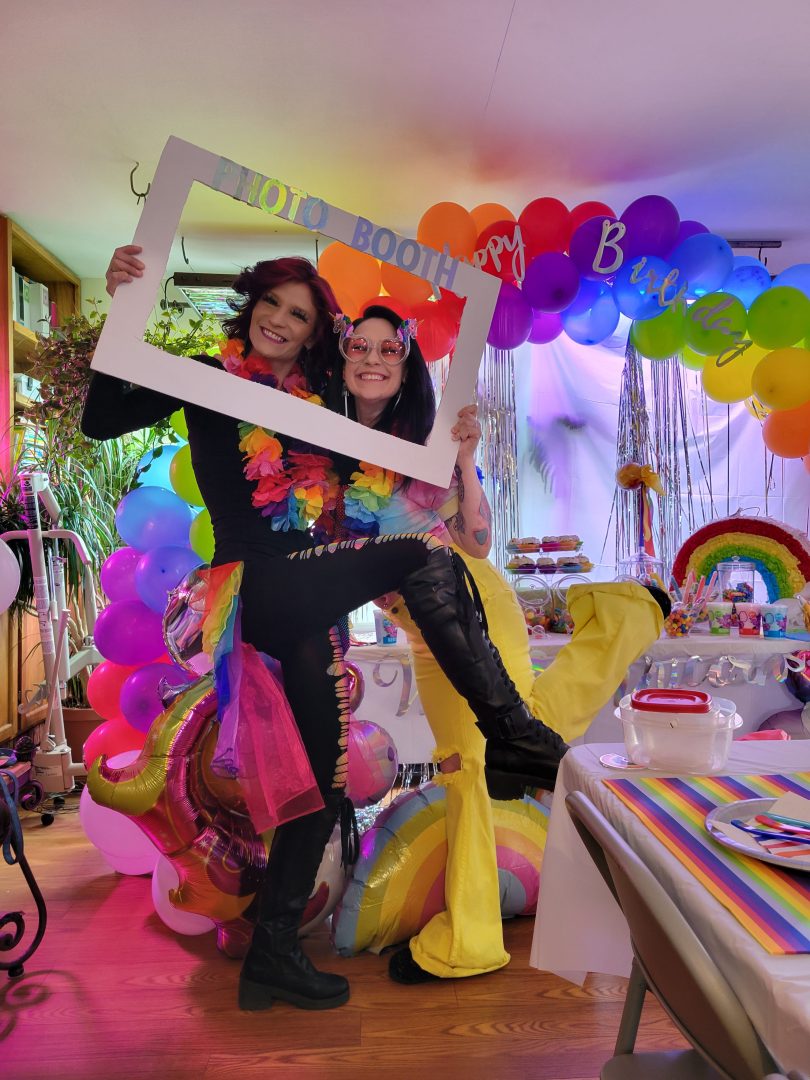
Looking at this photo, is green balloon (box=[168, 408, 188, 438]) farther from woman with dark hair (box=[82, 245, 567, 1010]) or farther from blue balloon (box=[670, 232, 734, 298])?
blue balloon (box=[670, 232, 734, 298])

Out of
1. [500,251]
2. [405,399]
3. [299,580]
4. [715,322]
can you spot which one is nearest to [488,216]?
[500,251]

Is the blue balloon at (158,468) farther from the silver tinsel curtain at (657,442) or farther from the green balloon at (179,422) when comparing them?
the silver tinsel curtain at (657,442)

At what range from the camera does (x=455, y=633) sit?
6.20 ft

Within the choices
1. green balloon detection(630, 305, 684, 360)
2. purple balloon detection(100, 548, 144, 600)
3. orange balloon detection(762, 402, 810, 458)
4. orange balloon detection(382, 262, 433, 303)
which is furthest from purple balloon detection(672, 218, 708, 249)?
purple balloon detection(100, 548, 144, 600)

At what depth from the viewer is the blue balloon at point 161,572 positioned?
2609 millimetres

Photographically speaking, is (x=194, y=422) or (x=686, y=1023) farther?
(x=194, y=422)

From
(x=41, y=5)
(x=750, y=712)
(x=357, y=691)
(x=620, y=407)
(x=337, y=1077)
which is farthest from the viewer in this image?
(x=620, y=407)

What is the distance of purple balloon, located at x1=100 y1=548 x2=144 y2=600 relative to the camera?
2782 mm

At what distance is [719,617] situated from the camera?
10.1 ft

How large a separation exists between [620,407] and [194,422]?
9.09ft

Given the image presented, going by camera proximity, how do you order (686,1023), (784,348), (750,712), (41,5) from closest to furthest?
(686,1023)
(41,5)
(750,712)
(784,348)

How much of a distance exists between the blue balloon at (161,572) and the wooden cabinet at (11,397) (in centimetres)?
134

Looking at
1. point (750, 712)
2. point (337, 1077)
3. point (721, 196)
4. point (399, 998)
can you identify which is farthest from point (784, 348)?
point (337, 1077)

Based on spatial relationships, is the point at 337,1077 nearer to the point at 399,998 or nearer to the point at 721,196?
the point at 399,998
